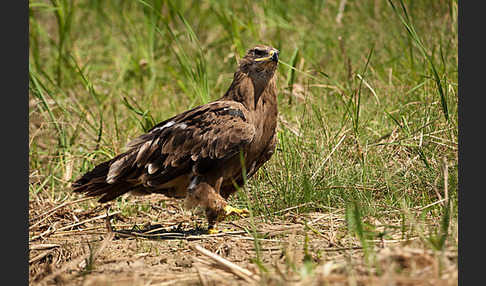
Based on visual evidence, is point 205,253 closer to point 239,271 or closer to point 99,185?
point 239,271

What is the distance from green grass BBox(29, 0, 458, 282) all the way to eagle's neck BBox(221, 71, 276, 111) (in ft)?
1.58

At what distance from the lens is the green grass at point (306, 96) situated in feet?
14.0

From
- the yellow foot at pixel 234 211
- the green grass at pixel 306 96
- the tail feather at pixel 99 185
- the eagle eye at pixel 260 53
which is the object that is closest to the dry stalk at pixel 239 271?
the green grass at pixel 306 96

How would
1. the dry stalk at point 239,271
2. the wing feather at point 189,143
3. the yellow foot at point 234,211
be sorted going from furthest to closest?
the yellow foot at point 234,211 → the wing feather at point 189,143 → the dry stalk at point 239,271

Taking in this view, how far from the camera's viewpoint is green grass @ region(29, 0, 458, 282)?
4.27 m

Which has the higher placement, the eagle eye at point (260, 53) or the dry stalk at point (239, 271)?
the eagle eye at point (260, 53)

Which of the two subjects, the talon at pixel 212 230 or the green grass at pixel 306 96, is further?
the green grass at pixel 306 96

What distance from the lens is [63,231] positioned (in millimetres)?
4508

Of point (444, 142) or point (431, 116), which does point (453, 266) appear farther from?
point (431, 116)

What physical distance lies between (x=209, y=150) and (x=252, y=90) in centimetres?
61

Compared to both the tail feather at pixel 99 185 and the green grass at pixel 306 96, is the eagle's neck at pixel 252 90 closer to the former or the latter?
the green grass at pixel 306 96

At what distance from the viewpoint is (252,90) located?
→ 4.39 metres

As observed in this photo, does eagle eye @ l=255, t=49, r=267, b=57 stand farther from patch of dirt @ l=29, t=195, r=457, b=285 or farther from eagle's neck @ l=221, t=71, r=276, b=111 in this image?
patch of dirt @ l=29, t=195, r=457, b=285

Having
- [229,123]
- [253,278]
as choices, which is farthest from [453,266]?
[229,123]
